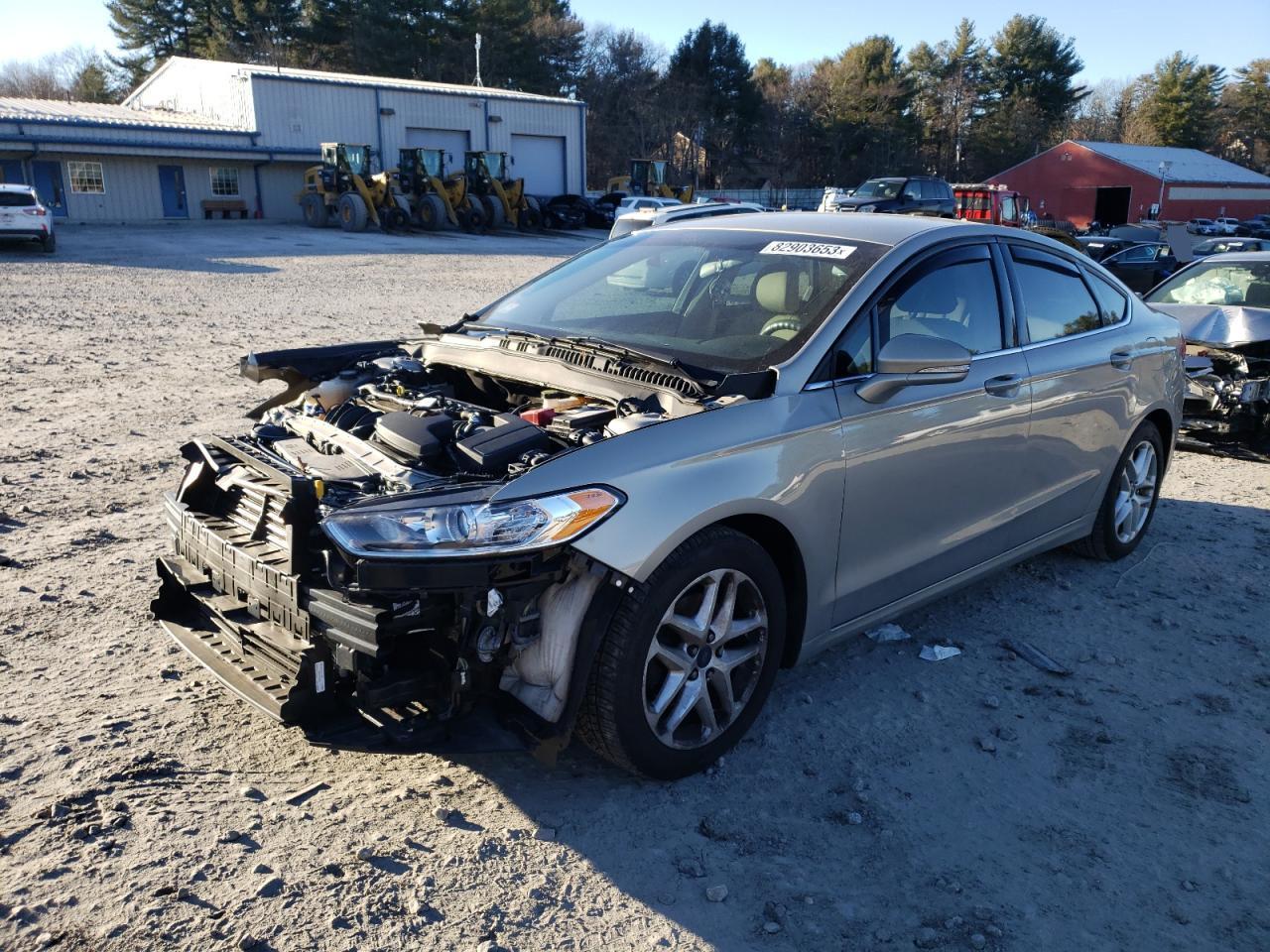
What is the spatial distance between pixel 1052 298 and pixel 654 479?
2774mm

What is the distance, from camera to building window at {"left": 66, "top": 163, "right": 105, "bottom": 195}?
34.2 metres

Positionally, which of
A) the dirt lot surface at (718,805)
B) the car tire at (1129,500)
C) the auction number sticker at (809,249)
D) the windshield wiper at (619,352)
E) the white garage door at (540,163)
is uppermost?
the white garage door at (540,163)

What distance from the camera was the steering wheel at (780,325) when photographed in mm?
3808

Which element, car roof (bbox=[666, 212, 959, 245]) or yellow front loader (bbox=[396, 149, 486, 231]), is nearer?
car roof (bbox=[666, 212, 959, 245])

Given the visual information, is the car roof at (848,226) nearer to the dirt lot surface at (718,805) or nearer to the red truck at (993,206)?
the dirt lot surface at (718,805)

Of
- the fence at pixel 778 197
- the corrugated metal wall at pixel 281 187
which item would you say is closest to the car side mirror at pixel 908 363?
the corrugated metal wall at pixel 281 187

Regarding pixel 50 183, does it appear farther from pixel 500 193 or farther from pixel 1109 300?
pixel 1109 300

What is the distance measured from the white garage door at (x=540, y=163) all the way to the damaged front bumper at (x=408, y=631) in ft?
142

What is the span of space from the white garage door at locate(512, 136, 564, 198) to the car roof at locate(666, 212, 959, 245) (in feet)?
136

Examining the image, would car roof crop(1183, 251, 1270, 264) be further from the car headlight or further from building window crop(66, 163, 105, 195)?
building window crop(66, 163, 105, 195)

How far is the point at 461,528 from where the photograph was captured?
9.45 ft

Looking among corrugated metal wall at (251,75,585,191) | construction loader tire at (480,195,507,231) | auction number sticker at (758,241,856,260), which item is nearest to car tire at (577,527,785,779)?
auction number sticker at (758,241,856,260)

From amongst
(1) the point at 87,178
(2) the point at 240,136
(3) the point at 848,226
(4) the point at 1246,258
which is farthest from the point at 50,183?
(3) the point at 848,226

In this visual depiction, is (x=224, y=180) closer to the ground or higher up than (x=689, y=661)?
higher up
